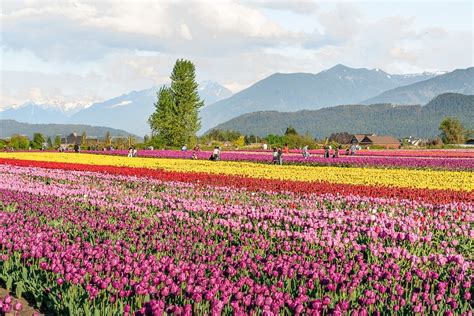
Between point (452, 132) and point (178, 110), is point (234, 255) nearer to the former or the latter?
point (178, 110)

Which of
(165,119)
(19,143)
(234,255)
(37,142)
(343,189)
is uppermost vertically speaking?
(165,119)

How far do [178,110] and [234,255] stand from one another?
6523cm

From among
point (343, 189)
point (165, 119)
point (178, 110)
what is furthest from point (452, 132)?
point (343, 189)

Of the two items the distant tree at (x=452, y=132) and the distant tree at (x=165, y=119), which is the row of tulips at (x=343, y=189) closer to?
the distant tree at (x=165, y=119)

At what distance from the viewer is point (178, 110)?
72.2 metres

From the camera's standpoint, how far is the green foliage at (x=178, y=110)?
7100 cm

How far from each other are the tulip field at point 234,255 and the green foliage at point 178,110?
55771 mm

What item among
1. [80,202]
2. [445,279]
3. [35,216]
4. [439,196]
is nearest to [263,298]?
[445,279]

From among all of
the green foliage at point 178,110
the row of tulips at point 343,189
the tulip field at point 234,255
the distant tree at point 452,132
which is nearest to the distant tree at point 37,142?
the green foliage at point 178,110

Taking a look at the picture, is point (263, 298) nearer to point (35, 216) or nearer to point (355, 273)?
point (355, 273)

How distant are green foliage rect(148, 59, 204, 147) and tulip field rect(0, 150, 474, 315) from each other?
183 feet

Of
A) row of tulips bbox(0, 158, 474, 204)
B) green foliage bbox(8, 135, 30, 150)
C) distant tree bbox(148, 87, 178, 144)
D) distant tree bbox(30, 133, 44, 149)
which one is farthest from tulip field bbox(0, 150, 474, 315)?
distant tree bbox(30, 133, 44, 149)

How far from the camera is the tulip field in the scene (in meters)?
5.79

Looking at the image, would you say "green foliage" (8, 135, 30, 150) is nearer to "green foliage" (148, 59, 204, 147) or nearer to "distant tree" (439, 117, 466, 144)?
"green foliage" (148, 59, 204, 147)
